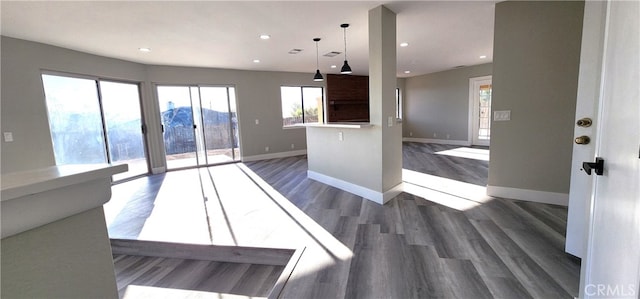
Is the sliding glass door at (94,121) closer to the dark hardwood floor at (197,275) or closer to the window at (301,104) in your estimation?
the dark hardwood floor at (197,275)

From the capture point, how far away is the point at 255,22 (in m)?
3.48

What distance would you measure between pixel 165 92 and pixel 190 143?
50.2 inches

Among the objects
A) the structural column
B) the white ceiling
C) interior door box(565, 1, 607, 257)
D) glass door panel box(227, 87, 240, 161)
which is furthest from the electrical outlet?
interior door box(565, 1, 607, 257)

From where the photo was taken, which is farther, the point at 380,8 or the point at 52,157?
the point at 52,157

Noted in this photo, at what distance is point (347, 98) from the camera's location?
28.4ft

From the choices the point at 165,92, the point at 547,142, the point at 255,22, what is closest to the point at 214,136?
the point at 165,92

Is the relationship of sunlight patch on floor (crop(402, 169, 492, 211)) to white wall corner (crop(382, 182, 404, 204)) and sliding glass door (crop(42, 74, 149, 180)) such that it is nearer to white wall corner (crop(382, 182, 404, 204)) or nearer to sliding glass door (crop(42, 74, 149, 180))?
white wall corner (crop(382, 182, 404, 204))

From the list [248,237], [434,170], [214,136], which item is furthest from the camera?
[214,136]

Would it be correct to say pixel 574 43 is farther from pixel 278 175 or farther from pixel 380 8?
pixel 278 175

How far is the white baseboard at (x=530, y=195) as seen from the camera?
314 cm

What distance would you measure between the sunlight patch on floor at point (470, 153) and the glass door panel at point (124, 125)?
722cm

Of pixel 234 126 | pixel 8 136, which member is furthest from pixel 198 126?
pixel 8 136

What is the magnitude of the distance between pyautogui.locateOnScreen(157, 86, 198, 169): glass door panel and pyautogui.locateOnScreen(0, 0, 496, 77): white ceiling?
0.82 metres

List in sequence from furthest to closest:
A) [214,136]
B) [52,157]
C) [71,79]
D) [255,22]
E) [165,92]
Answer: [214,136] < [165,92] < [71,79] < [52,157] < [255,22]
